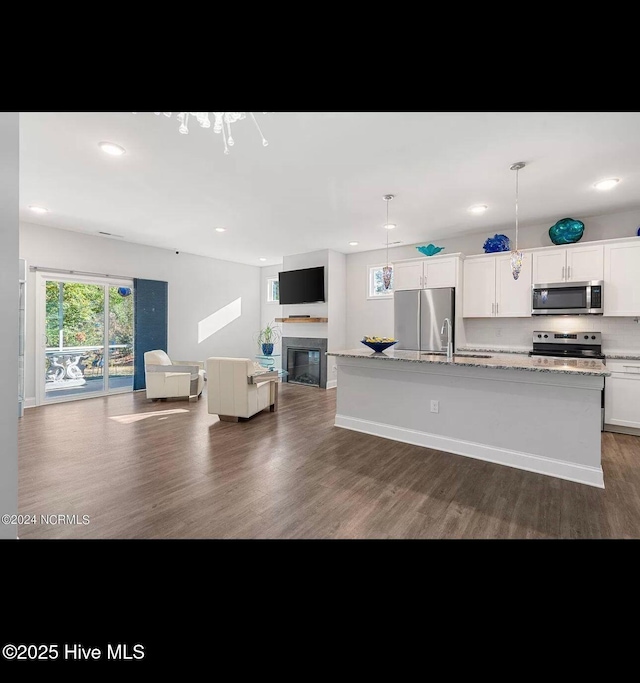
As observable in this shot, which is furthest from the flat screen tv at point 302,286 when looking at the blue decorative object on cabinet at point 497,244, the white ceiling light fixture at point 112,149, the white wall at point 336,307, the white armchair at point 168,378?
the white ceiling light fixture at point 112,149

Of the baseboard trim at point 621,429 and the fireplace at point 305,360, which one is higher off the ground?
the fireplace at point 305,360

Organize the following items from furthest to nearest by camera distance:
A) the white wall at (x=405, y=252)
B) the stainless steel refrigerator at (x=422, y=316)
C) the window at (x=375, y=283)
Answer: the window at (x=375, y=283) < the stainless steel refrigerator at (x=422, y=316) < the white wall at (x=405, y=252)

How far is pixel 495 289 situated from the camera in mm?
5012

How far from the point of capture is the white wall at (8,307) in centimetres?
156

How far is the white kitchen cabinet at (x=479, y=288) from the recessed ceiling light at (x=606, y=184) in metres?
1.53

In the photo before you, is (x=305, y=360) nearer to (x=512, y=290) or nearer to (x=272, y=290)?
(x=272, y=290)

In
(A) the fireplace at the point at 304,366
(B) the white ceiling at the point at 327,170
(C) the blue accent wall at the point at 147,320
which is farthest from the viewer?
(A) the fireplace at the point at 304,366

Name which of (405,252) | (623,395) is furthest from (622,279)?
(405,252)

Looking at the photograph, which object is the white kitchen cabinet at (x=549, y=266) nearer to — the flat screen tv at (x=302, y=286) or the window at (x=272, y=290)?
the flat screen tv at (x=302, y=286)

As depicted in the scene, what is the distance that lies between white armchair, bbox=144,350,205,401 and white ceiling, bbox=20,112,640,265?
2102 millimetres

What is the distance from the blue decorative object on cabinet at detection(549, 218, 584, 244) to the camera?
175 inches
